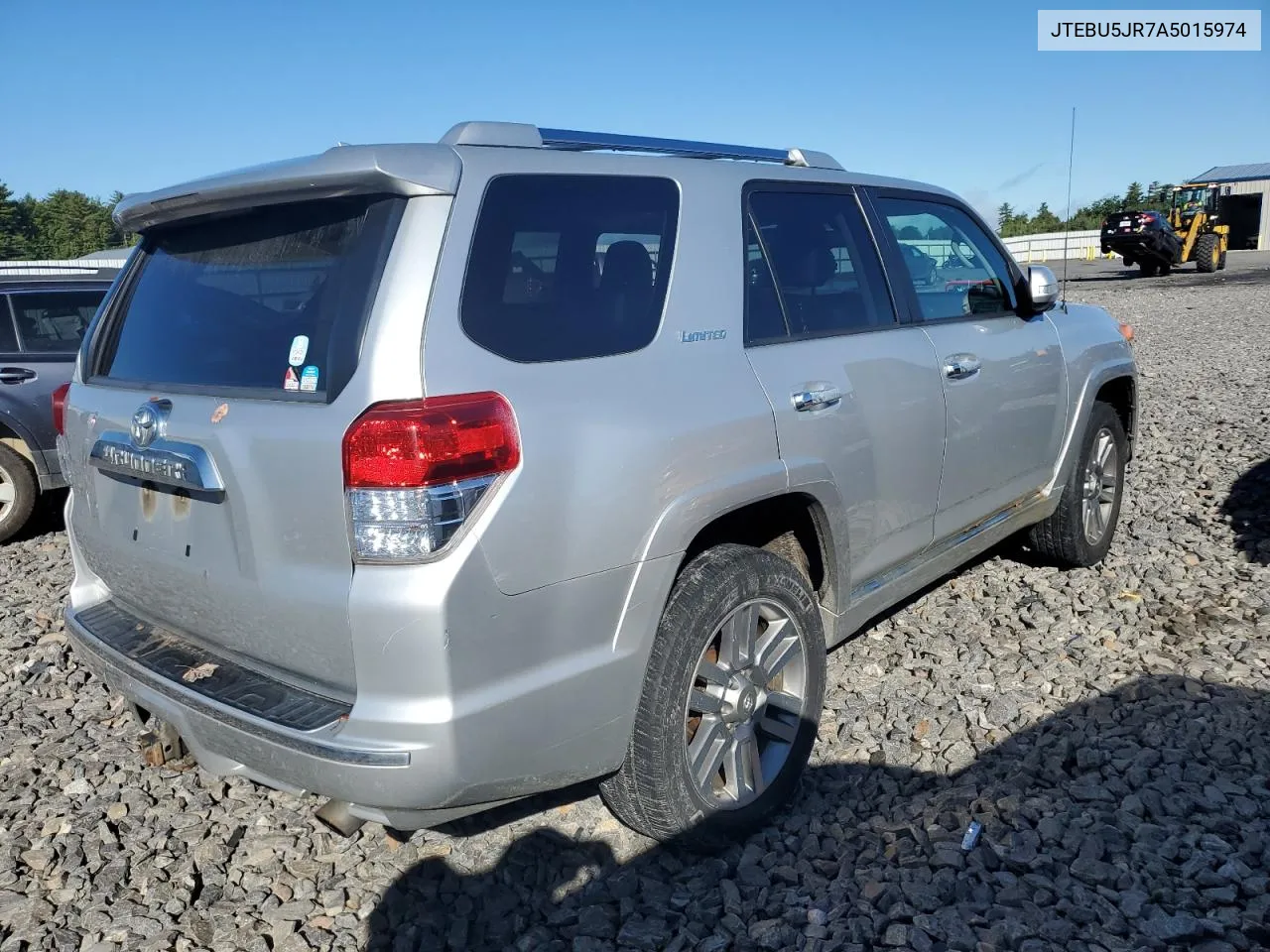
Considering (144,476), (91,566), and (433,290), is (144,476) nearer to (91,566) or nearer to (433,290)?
(91,566)

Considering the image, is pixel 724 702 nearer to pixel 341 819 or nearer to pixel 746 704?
pixel 746 704

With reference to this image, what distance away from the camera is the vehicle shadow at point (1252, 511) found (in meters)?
5.34

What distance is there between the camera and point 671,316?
2709 millimetres

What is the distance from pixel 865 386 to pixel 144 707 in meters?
2.29

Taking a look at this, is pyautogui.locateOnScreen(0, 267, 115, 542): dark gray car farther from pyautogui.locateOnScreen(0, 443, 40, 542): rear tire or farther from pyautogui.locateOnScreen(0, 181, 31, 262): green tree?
pyautogui.locateOnScreen(0, 181, 31, 262): green tree

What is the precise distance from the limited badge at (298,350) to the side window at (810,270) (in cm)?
→ 124

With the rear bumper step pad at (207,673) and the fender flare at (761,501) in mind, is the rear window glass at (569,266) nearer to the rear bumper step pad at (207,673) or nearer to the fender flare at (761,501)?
the fender flare at (761,501)

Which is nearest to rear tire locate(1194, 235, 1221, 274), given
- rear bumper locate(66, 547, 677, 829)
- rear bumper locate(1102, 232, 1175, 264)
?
rear bumper locate(1102, 232, 1175, 264)

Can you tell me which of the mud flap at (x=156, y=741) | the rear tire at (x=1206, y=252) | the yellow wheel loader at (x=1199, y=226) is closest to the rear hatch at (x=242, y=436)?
the mud flap at (x=156, y=741)

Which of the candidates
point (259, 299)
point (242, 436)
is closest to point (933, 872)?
point (242, 436)

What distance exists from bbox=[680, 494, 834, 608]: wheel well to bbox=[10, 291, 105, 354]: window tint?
555cm

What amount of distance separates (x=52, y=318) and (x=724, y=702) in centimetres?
601

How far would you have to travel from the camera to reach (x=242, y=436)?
2314 mm

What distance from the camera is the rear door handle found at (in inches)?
259
